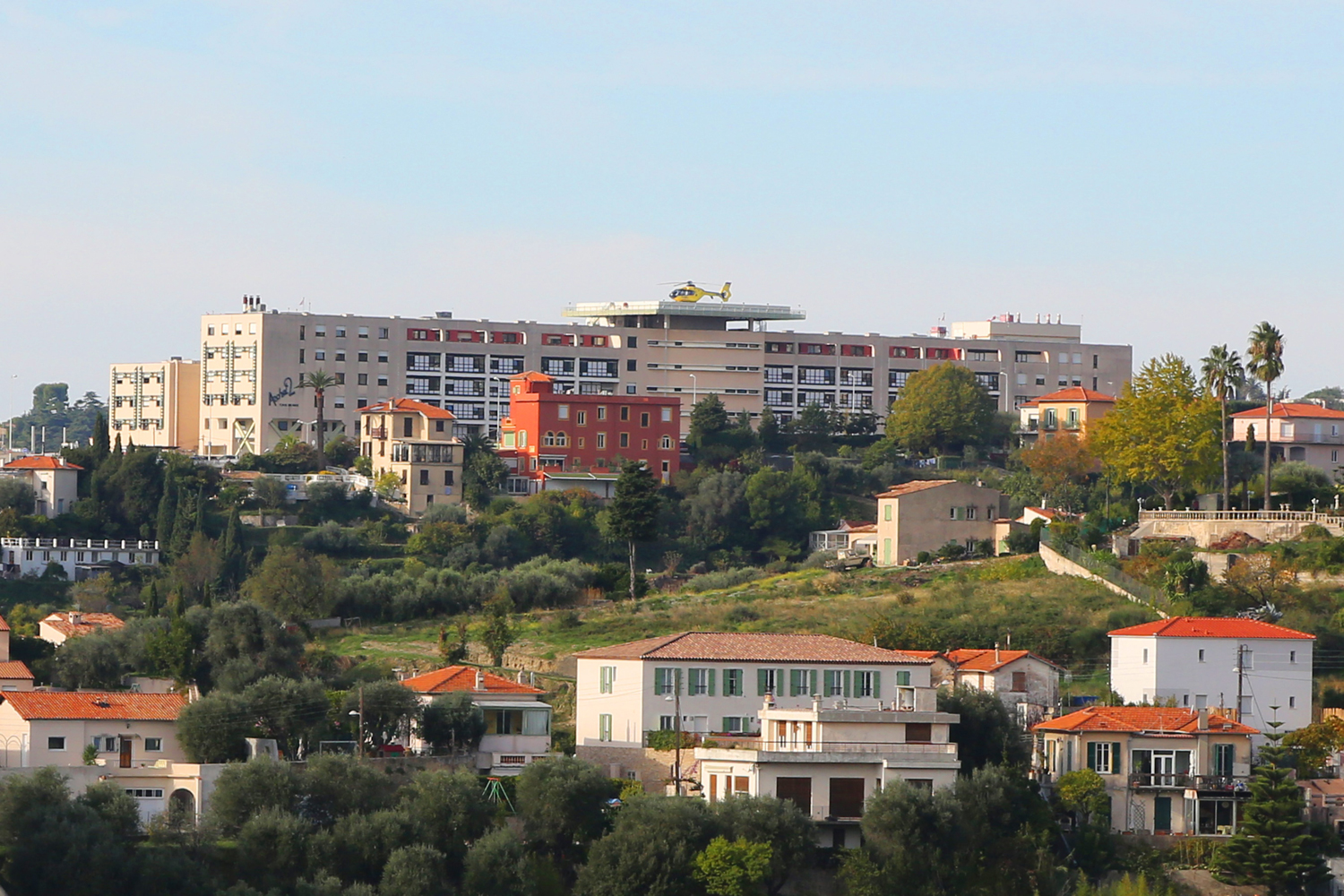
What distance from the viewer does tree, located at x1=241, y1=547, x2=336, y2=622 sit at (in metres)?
105

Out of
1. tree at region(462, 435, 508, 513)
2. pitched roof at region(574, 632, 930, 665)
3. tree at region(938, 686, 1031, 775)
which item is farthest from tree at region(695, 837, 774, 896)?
tree at region(462, 435, 508, 513)

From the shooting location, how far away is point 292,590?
105 m

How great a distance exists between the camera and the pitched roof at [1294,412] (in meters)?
127

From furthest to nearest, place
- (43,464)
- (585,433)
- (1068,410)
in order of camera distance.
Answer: (585,433) < (1068,410) < (43,464)

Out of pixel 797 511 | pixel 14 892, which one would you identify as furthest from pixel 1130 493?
pixel 14 892

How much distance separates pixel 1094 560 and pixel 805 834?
3743 cm

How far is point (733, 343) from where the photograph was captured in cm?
17412

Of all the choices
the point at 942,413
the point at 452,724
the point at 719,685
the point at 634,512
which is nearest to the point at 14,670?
the point at 452,724

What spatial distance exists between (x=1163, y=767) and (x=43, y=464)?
79.8 m

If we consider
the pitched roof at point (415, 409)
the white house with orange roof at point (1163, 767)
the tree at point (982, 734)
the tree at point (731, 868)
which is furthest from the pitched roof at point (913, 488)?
the tree at point (731, 868)

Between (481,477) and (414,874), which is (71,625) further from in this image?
(481,477)

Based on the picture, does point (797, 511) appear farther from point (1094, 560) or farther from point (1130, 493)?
point (1094, 560)

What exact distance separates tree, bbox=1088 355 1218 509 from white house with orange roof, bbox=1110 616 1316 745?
92.2 ft

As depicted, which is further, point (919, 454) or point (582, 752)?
point (919, 454)
